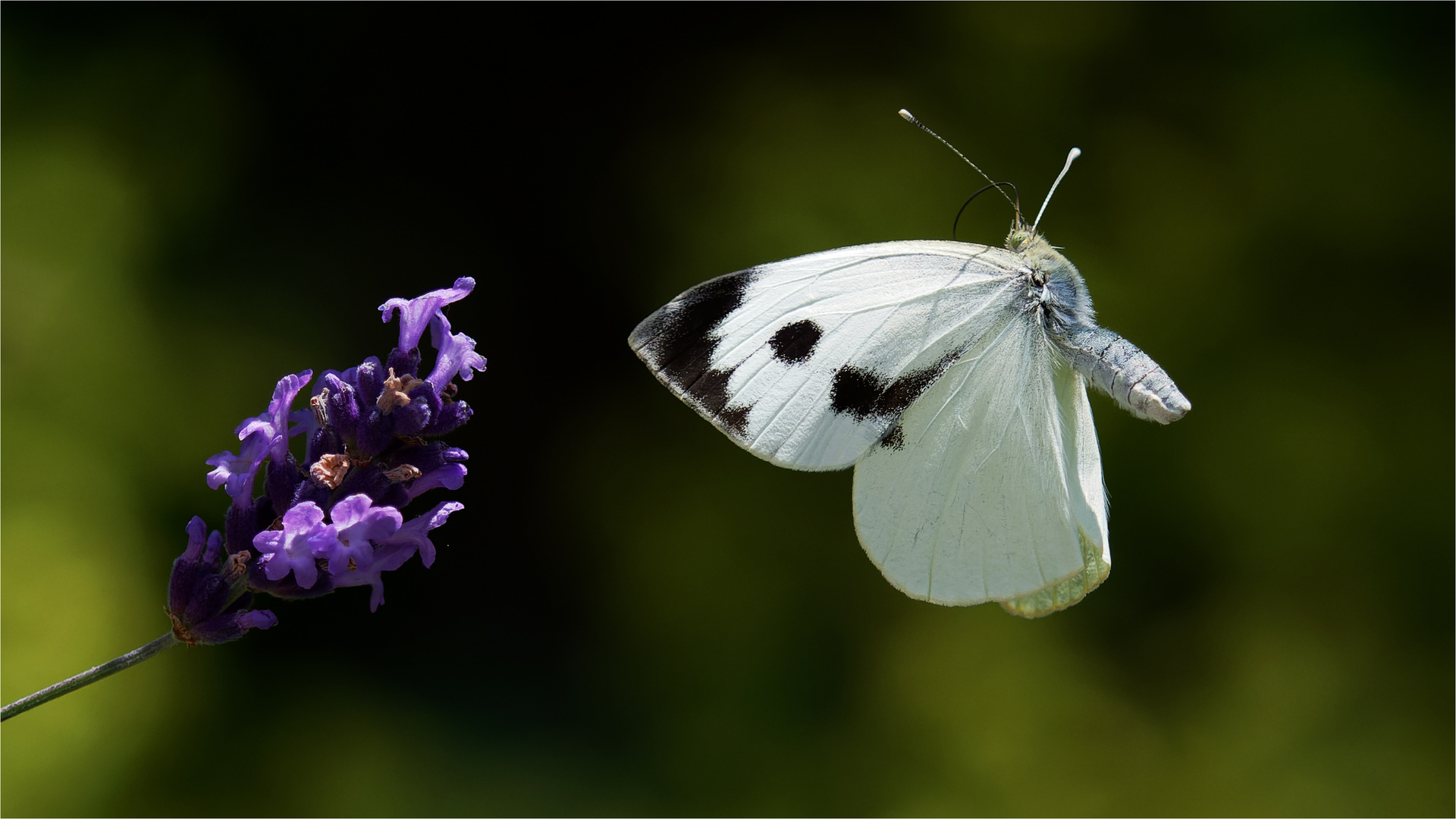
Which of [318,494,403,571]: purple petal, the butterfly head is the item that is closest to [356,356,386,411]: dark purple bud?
[318,494,403,571]: purple petal

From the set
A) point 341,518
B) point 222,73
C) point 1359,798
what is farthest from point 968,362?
point 222,73

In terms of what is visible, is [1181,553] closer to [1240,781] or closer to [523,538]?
[1240,781]

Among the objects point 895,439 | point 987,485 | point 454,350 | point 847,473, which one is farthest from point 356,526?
point 847,473

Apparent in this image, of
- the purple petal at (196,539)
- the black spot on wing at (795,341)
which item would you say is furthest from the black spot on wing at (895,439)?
the purple petal at (196,539)

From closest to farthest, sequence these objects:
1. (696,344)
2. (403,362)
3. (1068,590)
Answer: (403,362)
(696,344)
(1068,590)

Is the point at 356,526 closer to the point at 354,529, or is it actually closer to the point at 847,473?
the point at 354,529

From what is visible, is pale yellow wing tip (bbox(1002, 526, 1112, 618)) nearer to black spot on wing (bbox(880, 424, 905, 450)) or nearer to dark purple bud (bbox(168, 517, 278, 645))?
black spot on wing (bbox(880, 424, 905, 450))
